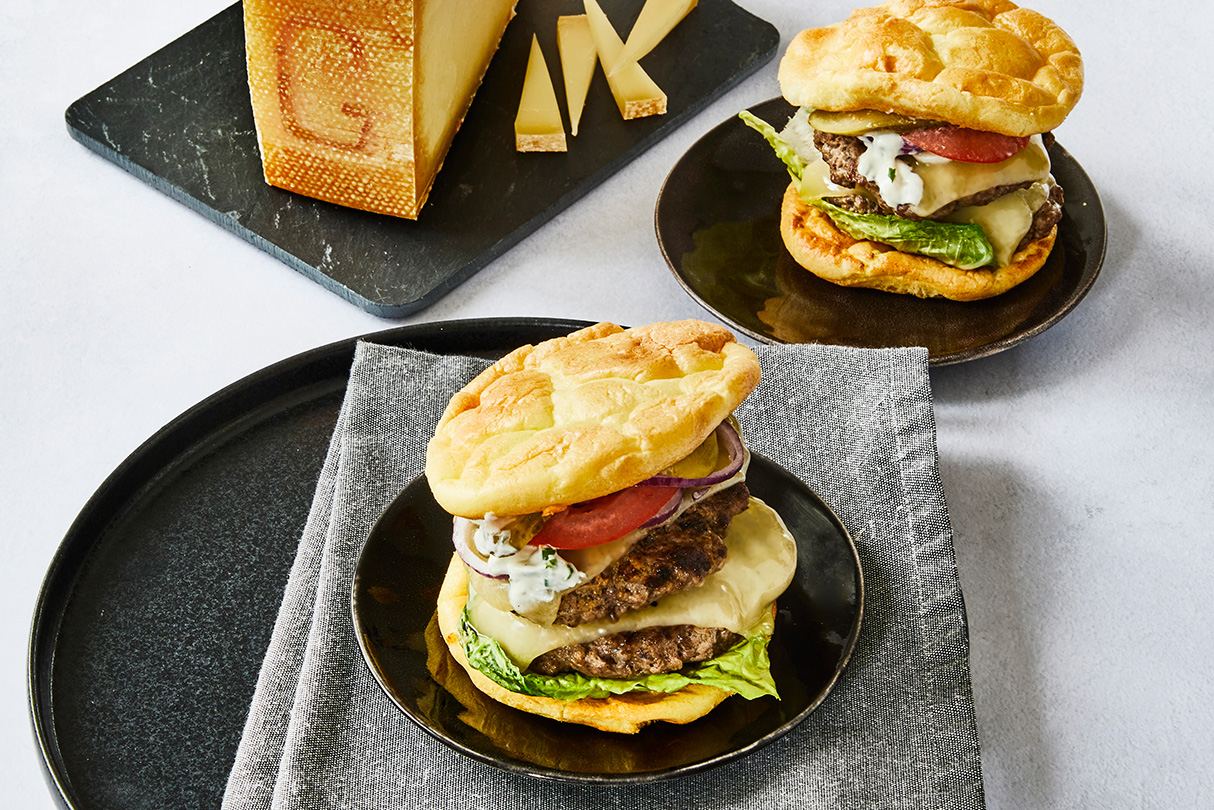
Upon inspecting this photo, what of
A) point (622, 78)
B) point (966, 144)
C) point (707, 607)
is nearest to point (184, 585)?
point (707, 607)

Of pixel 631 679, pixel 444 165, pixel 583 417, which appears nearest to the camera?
pixel 583 417

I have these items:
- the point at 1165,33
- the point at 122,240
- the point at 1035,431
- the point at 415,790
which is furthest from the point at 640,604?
the point at 1165,33

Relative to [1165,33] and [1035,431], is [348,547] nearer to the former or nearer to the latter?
[1035,431]

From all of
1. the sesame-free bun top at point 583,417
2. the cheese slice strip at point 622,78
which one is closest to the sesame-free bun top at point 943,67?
the cheese slice strip at point 622,78

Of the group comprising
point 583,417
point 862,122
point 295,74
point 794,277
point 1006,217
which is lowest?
point 794,277

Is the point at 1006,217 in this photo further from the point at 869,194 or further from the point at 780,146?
the point at 780,146

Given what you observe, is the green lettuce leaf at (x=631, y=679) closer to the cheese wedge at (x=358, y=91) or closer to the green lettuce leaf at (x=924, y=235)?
the green lettuce leaf at (x=924, y=235)
